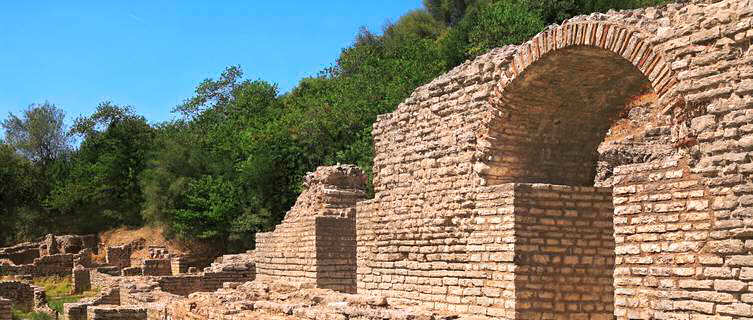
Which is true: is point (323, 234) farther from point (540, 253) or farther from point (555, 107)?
point (540, 253)

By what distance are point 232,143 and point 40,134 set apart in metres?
23.1

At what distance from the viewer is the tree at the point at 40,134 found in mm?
53094

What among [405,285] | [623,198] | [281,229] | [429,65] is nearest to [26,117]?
[429,65]

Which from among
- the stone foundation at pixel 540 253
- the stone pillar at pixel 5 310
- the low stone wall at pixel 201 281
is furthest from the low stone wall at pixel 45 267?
the stone foundation at pixel 540 253

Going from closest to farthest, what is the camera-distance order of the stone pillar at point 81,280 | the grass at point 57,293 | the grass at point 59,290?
1. the grass at point 57,293
2. the grass at point 59,290
3. the stone pillar at point 81,280

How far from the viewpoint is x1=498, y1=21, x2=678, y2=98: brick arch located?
6641mm

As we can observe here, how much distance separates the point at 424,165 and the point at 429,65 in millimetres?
21262

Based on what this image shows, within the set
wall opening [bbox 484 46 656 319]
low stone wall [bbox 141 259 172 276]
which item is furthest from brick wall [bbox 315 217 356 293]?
low stone wall [bbox 141 259 172 276]

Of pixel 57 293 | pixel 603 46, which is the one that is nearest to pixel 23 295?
pixel 57 293

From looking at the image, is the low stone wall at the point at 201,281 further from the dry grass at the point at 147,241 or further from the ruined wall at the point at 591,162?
the dry grass at the point at 147,241

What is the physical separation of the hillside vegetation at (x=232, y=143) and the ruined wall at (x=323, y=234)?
12.5 meters

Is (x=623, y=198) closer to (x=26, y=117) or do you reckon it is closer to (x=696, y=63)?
(x=696, y=63)

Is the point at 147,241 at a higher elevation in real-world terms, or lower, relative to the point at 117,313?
lower

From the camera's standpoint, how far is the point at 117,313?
13023 millimetres
